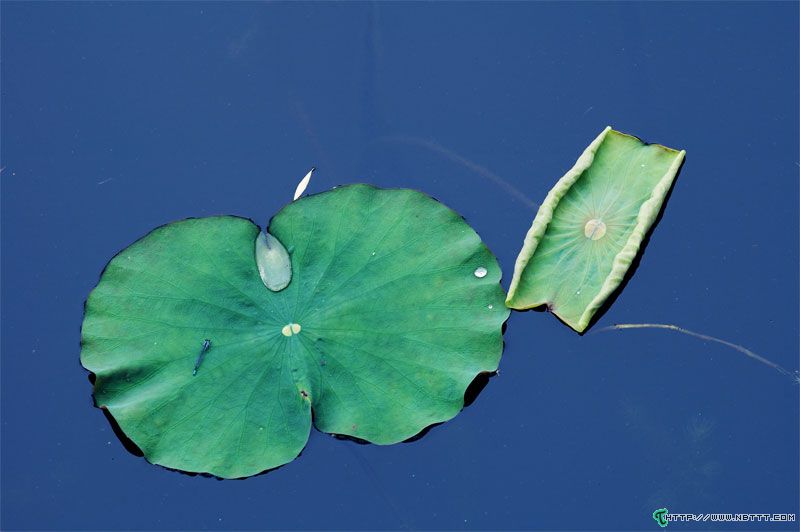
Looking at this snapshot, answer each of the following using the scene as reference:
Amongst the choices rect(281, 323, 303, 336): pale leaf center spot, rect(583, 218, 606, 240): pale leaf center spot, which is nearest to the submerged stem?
rect(583, 218, 606, 240): pale leaf center spot

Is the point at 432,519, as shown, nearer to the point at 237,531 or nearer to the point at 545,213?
the point at 237,531

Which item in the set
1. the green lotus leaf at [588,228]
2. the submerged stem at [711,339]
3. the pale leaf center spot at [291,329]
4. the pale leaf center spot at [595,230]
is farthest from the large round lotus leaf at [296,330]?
the submerged stem at [711,339]

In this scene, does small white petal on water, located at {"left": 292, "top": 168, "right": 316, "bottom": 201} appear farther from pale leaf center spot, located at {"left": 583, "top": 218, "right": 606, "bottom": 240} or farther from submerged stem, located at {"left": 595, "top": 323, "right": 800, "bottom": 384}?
submerged stem, located at {"left": 595, "top": 323, "right": 800, "bottom": 384}

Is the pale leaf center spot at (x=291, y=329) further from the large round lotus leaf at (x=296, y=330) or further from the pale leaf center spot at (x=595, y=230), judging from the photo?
the pale leaf center spot at (x=595, y=230)

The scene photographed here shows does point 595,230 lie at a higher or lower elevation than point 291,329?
higher

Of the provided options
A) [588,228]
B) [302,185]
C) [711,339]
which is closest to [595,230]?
[588,228]

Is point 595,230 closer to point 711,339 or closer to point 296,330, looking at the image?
point 711,339
